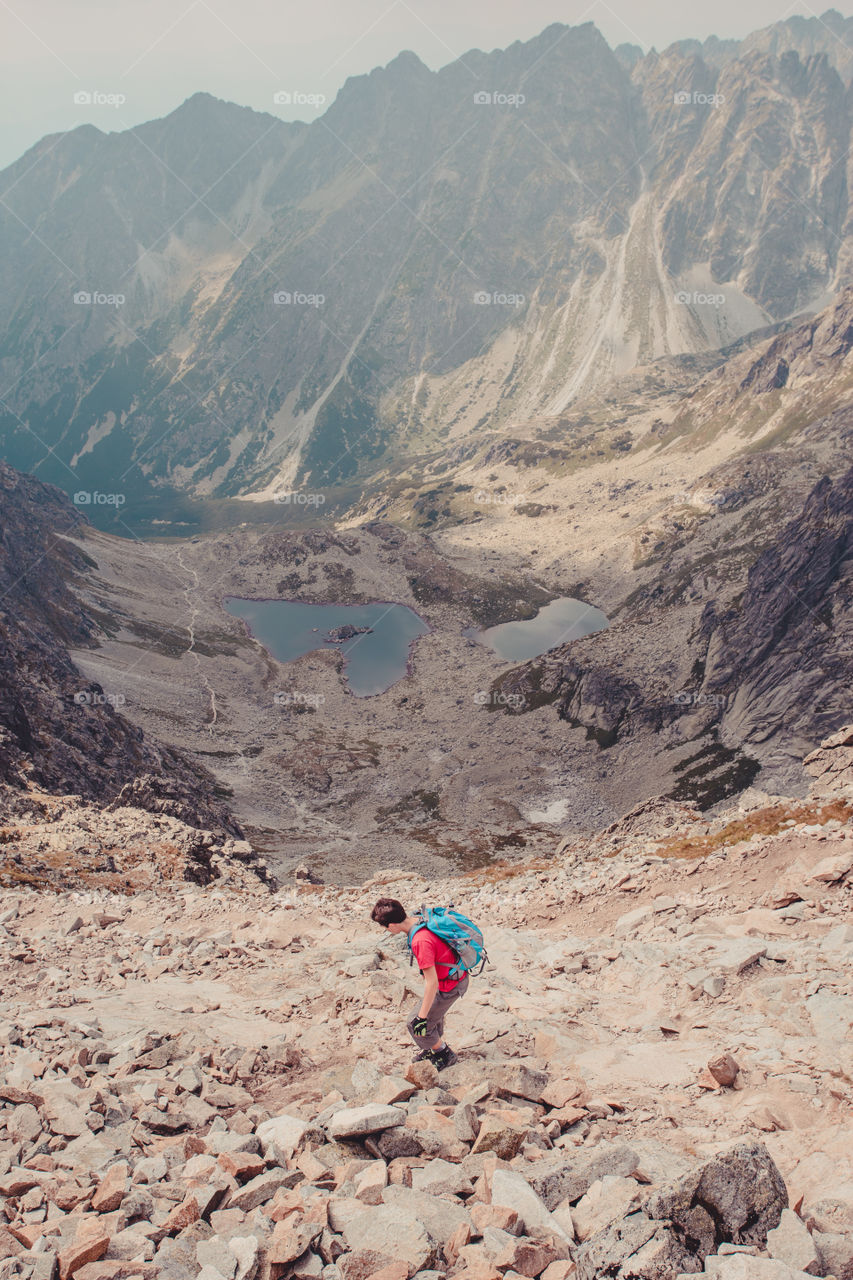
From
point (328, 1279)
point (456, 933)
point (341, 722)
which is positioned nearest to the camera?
point (328, 1279)

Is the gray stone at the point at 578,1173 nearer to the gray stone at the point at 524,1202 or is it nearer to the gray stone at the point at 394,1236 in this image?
the gray stone at the point at 524,1202

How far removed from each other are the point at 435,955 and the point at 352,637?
156907mm

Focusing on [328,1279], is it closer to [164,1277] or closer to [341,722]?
[164,1277]

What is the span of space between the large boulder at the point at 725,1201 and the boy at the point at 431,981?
5013mm

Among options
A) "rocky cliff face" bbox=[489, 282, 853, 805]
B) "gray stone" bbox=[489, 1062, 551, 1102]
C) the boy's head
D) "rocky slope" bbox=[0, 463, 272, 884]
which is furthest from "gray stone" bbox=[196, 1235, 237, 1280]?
"rocky cliff face" bbox=[489, 282, 853, 805]

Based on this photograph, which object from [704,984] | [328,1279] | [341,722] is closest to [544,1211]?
[328,1279]

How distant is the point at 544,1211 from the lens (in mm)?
8016

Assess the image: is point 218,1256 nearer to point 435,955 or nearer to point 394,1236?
point 394,1236

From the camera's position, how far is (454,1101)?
1088 cm

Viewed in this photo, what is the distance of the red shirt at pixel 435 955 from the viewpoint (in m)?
12.1

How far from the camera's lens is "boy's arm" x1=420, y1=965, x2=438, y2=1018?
11.9 m

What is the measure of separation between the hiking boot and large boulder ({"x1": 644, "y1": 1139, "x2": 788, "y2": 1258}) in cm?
517

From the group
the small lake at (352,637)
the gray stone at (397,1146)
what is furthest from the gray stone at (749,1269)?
the small lake at (352,637)

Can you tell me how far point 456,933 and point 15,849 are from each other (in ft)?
96.4
